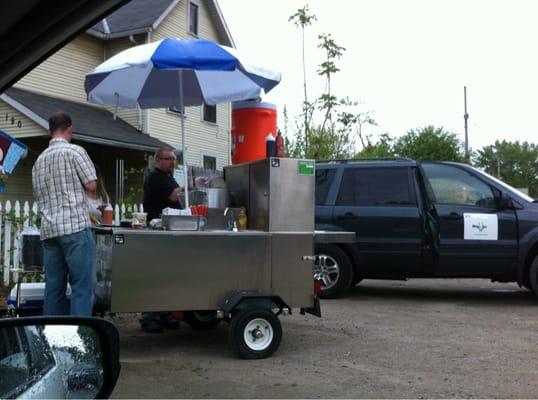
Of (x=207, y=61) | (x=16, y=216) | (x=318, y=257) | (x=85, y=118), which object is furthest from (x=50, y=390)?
(x=85, y=118)

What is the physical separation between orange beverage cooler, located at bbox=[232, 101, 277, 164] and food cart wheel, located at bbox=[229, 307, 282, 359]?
205 centimetres

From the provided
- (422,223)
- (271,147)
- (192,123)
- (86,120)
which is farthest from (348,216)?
(192,123)

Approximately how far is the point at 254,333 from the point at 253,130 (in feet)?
7.77

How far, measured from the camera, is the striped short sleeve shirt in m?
4.83

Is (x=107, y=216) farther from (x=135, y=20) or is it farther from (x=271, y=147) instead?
(x=135, y=20)

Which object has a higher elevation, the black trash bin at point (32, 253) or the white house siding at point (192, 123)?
the white house siding at point (192, 123)

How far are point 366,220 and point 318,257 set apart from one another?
0.90 metres

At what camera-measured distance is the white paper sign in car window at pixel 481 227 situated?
8.31m

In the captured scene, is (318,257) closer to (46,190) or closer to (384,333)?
(384,333)

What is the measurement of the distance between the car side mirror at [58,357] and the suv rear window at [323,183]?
727cm

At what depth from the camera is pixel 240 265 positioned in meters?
5.33

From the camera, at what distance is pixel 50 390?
1.93m

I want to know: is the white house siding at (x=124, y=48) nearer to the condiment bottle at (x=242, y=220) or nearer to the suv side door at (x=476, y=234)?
the suv side door at (x=476, y=234)

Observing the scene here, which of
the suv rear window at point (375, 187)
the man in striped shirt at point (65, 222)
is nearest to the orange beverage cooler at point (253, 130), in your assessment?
the man in striped shirt at point (65, 222)
